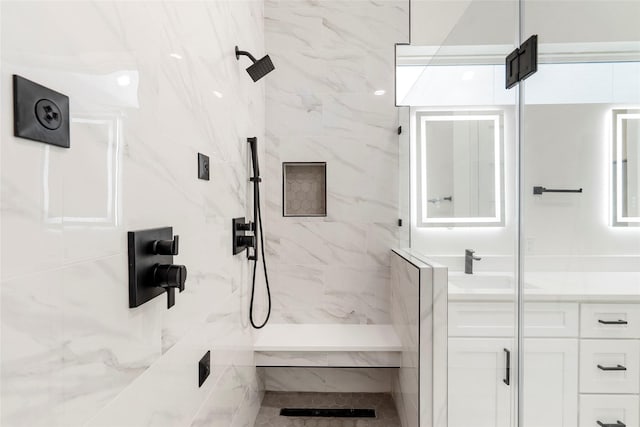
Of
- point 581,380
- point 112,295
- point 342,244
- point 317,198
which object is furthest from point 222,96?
point 581,380

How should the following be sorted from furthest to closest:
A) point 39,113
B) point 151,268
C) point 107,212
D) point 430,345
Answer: point 430,345
point 151,268
point 107,212
point 39,113

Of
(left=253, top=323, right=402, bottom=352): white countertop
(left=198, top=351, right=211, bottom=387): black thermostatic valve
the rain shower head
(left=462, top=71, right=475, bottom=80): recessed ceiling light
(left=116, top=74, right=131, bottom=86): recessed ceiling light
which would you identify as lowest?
(left=253, top=323, right=402, bottom=352): white countertop

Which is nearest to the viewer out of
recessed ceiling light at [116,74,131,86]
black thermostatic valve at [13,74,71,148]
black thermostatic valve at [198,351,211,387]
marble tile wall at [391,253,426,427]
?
black thermostatic valve at [13,74,71,148]

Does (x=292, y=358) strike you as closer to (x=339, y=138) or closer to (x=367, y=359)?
(x=367, y=359)

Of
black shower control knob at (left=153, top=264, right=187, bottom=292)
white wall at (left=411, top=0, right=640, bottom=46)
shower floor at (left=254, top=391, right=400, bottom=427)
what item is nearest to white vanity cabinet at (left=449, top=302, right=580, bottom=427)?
shower floor at (left=254, top=391, right=400, bottom=427)

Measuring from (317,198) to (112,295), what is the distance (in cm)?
172

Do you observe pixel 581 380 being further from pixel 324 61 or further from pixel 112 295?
pixel 324 61

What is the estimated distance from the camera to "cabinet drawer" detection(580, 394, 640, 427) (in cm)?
102

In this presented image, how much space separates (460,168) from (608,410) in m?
1.11

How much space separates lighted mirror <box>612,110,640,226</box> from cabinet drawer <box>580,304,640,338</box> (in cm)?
27

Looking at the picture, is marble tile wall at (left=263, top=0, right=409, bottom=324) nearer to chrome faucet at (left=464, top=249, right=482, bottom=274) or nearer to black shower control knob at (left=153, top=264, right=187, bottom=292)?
chrome faucet at (left=464, top=249, right=482, bottom=274)

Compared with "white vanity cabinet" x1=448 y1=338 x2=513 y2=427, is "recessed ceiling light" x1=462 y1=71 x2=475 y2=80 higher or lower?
higher

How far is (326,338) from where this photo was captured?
2.08m

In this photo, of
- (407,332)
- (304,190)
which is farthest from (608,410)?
(304,190)
